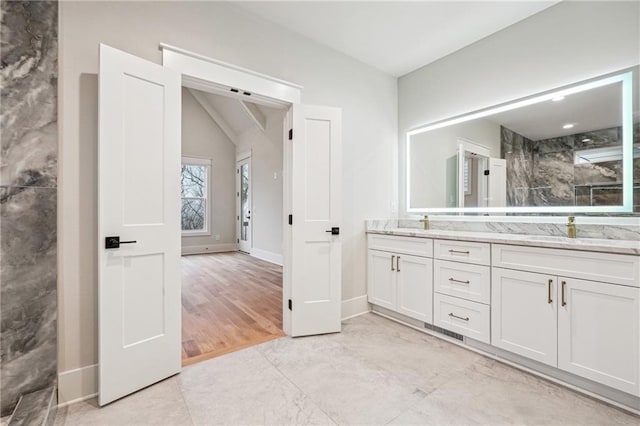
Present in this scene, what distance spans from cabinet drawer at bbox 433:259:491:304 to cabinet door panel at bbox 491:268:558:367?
0.22ft

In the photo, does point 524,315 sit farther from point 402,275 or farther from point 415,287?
point 402,275

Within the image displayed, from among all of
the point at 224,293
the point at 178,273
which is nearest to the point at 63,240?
the point at 178,273

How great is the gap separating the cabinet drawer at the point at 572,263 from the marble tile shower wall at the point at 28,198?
303 centimetres

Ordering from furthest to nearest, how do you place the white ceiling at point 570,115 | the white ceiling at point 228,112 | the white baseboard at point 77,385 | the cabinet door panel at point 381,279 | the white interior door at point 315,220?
the white ceiling at point 228,112 < the cabinet door panel at point 381,279 < the white interior door at point 315,220 < the white ceiling at point 570,115 < the white baseboard at point 77,385

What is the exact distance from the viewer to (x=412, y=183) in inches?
141

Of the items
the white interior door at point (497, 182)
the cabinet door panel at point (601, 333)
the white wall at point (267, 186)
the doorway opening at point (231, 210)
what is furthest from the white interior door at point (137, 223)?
the white wall at point (267, 186)

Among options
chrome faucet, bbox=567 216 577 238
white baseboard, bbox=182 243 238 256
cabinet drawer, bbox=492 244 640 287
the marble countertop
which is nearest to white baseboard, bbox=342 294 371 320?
the marble countertop

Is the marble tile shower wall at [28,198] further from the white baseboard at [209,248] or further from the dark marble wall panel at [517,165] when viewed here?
the white baseboard at [209,248]

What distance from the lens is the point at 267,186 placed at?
616cm

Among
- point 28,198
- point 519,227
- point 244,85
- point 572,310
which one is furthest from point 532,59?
point 28,198

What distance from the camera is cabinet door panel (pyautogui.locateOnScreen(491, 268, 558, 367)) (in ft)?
6.31

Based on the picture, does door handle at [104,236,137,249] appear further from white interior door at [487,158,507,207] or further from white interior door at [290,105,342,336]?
white interior door at [487,158,507,207]

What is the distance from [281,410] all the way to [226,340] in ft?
3.56

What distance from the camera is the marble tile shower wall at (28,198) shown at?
158 centimetres
